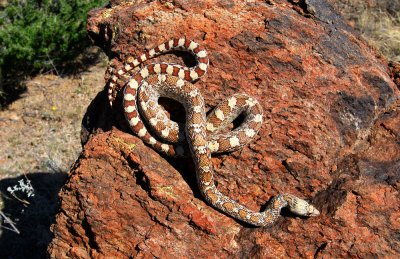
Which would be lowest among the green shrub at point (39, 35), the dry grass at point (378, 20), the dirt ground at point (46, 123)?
the dirt ground at point (46, 123)

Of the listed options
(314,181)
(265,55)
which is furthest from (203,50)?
(314,181)

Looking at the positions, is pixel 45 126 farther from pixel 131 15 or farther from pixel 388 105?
pixel 388 105

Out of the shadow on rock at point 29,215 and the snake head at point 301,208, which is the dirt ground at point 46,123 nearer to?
the shadow on rock at point 29,215

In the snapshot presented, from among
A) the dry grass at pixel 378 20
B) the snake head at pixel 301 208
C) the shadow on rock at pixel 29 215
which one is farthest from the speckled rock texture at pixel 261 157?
the dry grass at pixel 378 20

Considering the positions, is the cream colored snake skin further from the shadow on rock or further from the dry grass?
the dry grass

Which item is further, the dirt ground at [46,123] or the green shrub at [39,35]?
the green shrub at [39,35]

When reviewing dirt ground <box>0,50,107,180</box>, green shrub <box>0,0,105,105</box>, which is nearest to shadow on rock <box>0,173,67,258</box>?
dirt ground <box>0,50,107,180</box>
